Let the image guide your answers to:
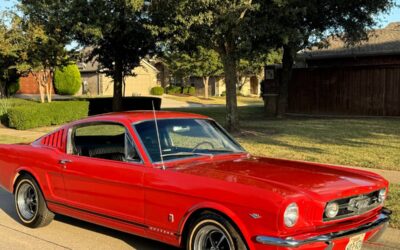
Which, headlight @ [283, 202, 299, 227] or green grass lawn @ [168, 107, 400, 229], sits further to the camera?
green grass lawn @ [168, 107, 400, 229]

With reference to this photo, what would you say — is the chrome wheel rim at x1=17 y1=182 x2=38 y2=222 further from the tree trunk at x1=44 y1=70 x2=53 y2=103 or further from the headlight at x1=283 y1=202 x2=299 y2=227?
the tree trunk at x1=44 y1=70 x2=53 y2=103

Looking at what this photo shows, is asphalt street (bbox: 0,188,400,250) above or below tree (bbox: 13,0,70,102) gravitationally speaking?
below

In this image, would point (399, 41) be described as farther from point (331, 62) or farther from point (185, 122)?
point (185, 122)

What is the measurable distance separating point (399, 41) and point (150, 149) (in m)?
25.1

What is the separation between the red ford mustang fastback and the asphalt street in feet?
0.73

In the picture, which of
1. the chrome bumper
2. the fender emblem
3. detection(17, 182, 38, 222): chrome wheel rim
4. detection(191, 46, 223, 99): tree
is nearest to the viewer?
the chrome bumper

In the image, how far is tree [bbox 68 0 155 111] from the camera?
2077 centimetres

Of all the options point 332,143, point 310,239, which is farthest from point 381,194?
point 332,143

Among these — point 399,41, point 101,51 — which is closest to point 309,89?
point 399,41

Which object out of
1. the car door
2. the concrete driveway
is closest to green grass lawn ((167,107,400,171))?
the concrete driveway

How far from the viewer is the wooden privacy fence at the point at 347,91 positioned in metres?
24.3

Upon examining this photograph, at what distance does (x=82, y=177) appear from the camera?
5762 millimetres

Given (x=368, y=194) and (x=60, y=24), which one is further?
(x=60, y=24)

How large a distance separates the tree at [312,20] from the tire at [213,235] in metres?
11.9
